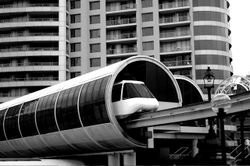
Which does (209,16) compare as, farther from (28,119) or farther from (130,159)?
(130,159)

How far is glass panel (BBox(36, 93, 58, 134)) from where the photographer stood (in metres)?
33.1

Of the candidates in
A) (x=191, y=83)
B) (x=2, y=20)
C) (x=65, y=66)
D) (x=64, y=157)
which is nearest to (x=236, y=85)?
(x=191, y=83)

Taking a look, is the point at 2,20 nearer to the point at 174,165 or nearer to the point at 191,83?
the point at 191,83

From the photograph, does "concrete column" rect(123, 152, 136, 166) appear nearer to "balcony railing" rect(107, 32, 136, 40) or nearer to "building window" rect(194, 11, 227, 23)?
"building window" rect(194, 11, 227, 23)

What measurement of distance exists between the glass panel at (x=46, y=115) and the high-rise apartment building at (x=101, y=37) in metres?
47.2

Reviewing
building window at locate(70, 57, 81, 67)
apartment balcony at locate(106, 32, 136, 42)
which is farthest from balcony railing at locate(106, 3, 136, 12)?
building window at locate(70, 57, 81, 67)

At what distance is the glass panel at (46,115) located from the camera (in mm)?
33062

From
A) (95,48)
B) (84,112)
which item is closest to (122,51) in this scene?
(95,48)

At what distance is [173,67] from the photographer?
79.9 metres

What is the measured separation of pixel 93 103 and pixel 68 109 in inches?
139

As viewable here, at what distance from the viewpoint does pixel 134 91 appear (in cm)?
2645

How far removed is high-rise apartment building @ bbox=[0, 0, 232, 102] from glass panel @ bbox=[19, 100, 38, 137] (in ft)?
143

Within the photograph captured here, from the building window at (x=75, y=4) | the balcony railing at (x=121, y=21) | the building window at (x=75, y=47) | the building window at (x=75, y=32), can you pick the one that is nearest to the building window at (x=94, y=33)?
the building window at (x=75, y=32)

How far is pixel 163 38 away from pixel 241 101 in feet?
209
